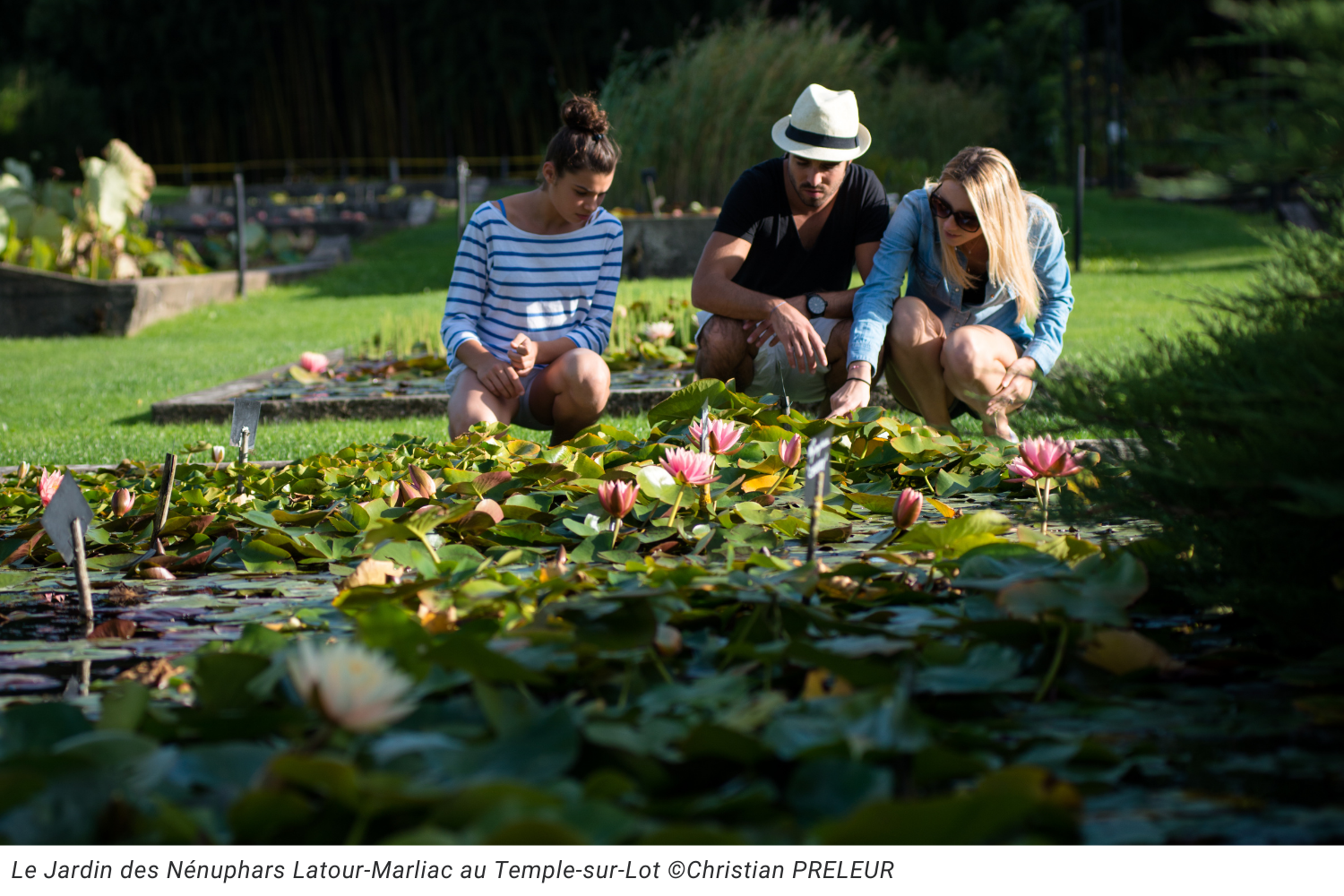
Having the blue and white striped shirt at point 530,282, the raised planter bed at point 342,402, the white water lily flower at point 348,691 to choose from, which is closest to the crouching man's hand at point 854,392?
the blue and white striped shirt at point 530,282

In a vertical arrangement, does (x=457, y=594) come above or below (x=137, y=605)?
above

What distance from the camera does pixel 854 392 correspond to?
7.95 ft

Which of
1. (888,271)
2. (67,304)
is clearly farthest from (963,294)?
(67,304)

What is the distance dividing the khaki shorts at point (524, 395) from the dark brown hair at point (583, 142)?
1.61 ft

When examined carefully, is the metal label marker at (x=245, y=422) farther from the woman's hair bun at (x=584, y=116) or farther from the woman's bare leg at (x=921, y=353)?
the woman's bare leg at (x=921, y=353)

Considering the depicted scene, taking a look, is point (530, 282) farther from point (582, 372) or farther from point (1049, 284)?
point (1049, 284)

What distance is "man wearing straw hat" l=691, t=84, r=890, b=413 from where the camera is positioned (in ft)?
9.10

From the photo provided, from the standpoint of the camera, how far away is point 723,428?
182 cm

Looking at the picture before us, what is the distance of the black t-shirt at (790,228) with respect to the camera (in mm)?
2895

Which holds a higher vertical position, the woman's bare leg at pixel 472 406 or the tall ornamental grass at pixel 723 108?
the tall ornamental grass at pixel 723 108

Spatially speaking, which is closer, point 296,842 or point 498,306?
point 296,842

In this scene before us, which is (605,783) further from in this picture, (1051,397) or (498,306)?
(498,306)
